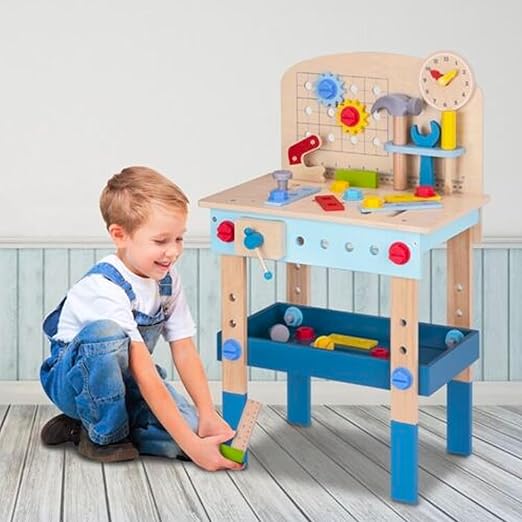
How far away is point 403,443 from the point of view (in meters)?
3.06

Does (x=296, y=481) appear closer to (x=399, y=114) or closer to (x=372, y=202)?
(x=372, y=202)

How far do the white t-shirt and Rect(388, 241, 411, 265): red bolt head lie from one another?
62 centimetres

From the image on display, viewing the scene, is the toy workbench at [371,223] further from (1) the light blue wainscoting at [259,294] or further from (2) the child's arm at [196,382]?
(1) the light blue wainscoting at [259,294]

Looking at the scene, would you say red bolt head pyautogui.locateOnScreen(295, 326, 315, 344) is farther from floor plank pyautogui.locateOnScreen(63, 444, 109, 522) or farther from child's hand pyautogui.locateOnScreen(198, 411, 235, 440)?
floor plank pyautogui.locateOnScreen(63, 444, 109, 522)

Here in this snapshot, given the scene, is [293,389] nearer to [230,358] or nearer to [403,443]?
[230,358]

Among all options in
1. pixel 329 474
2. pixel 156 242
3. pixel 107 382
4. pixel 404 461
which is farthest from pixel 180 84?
pixel 404 461

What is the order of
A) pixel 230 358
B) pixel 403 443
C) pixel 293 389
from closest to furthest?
pixel 403 443 → pixel 230 358 → pixel 293 389

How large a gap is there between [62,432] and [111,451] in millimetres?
187

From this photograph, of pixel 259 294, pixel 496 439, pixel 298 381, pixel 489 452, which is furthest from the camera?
pixel 259 294

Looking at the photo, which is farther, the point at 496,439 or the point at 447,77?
the point at 496,439

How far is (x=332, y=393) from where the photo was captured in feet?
12.6

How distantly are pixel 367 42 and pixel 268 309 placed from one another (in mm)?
731

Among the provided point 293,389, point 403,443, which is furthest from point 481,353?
point 403,443

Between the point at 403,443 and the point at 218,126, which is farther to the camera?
the point at 218,126
